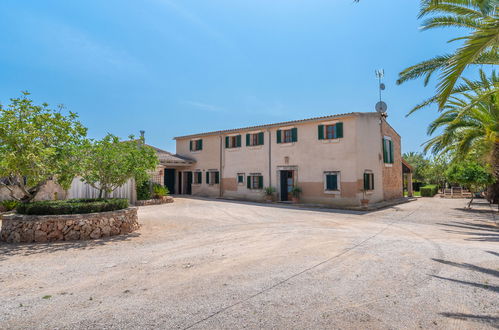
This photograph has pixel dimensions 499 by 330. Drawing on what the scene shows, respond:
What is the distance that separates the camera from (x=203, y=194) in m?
23.2

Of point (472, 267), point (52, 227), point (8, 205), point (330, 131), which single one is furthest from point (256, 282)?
point (330, 131)

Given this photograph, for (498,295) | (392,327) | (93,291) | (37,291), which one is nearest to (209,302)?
(93,291)

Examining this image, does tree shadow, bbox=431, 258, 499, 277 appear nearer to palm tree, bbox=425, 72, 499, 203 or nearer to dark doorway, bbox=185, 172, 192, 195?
palm tree, bbox=425, 72, 499, 203

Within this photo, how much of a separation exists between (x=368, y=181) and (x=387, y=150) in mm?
3766

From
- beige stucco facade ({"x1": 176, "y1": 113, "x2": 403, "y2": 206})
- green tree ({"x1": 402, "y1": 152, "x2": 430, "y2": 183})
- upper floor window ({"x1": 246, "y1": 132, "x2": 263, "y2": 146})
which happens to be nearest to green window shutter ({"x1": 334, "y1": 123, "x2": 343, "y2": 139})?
beige stucco facade ({"x1": 176, "y1": 113, "x2": 403, "y2": 206})

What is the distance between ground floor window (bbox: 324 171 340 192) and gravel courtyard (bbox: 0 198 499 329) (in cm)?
884

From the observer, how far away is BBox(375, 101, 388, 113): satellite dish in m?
18.4

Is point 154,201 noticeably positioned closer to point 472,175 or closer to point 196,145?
point 196,145

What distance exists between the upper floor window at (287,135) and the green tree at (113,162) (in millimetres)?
11281

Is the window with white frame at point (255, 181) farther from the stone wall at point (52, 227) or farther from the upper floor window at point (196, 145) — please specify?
the stone wall at point (52, 227)

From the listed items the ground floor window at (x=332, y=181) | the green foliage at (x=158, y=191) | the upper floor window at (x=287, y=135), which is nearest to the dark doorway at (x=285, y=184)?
the upper floor window at (x=287, y=135)

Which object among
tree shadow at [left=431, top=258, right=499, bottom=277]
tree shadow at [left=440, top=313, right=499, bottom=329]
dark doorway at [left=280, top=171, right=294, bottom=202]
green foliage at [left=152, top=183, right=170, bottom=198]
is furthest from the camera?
dark doorway at [left=280, top=171, right=294, bottom=202]

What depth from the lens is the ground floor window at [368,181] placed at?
1664 centimetres

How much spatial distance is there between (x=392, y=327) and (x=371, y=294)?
874 millimetres
